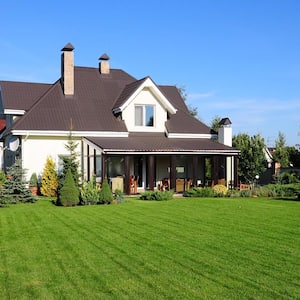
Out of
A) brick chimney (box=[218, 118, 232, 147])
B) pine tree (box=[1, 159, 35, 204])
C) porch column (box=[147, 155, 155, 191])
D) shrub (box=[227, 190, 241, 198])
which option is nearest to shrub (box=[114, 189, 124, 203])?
pine tree (box=[1, 159, 35, 204])

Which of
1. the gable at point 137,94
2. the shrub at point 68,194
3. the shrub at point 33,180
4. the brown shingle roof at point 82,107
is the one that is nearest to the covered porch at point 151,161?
the brown shingle roof at point 82,107

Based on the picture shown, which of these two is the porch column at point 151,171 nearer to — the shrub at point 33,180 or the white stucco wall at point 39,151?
the white stucco wall at point 39,151

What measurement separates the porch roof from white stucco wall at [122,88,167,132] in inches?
17.3

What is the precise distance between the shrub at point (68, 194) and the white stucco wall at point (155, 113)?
10233 millimetres

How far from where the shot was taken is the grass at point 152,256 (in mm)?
7648

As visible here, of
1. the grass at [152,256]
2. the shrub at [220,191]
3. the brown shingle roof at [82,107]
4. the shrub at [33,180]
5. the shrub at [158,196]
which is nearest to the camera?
the grass at [152,256]

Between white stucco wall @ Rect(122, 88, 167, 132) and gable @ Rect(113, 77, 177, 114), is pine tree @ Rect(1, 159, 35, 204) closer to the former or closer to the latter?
gable @ Rect(113, 77, 177, 114)

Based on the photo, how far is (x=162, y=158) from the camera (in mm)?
31828

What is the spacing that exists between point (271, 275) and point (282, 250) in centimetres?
217

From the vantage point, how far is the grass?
301 inches

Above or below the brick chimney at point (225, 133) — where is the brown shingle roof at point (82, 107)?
above

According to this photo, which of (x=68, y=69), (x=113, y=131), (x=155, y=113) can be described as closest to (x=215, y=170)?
(x=155, y=113)

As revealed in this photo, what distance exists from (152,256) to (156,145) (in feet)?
62.0

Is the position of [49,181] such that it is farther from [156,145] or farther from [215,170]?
[215,170]
